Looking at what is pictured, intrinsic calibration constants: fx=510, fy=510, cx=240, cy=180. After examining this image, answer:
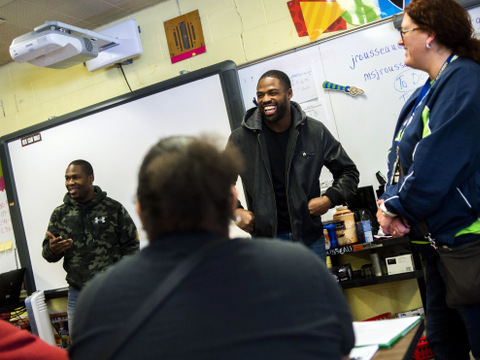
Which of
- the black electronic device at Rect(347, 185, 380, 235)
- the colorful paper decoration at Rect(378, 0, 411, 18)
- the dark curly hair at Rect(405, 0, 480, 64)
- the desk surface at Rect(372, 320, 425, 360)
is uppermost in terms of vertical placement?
the colorful paper decoration at Rect(378, 0, 411, 18)

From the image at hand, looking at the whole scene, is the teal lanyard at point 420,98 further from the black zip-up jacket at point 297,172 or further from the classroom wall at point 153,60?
the classroom wall at point 153,60

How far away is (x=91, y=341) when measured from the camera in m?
0.78

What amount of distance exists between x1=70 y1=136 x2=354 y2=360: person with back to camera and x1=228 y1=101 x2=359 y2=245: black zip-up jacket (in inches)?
55.3

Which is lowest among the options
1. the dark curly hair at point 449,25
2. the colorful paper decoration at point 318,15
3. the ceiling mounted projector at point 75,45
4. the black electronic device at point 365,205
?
the black electronic device at point 365,205

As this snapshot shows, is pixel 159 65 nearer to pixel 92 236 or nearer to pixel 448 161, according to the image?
pixel 92 236

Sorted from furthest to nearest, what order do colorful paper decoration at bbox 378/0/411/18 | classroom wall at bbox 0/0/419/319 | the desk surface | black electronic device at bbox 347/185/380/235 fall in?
classroom wall at bbox 0/0/419/319
colorful paper decoration at bbox 378/0/411/18
black electronic device at bbox 347/185/380/235
the desk surface

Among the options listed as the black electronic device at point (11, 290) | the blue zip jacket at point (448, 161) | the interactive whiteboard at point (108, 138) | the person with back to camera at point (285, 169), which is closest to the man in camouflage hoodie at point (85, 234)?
the interactive whiteboard at point (108, 138)

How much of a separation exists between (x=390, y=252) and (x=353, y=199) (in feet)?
1.49

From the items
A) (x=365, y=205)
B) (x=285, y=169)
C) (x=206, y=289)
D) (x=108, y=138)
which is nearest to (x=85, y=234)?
(x=108, y=138)

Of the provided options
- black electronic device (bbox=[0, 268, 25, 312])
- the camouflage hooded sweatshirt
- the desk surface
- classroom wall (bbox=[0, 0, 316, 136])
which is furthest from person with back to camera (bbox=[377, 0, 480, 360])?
black electronic device (bbox=[0, 268, 25, 312])

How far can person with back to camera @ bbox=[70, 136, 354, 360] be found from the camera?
74 centimetres

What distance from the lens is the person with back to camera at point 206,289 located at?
744 mm

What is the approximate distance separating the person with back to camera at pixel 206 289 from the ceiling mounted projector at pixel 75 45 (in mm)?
2983

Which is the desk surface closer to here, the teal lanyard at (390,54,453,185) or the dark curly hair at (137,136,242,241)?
the dark curly hair at (137,136,242,241)
